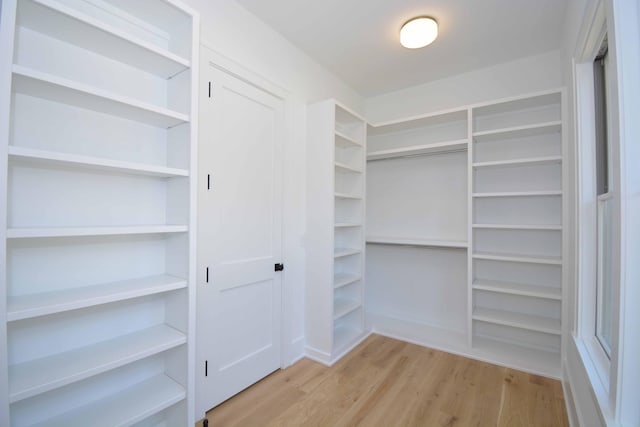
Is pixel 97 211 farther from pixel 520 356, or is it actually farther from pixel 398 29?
pixel 520 356

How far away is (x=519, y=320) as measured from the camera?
2471 millimetres

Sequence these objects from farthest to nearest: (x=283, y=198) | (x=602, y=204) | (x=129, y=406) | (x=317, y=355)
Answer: (x=317, y=355), (x=283, y=198), (x=602, y=204), (x=129, y=406)

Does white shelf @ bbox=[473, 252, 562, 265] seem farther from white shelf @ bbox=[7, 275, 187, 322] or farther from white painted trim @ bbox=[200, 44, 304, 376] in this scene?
white shelf @ bbox=[7, 275, 187, 322]

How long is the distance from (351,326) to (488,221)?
5.89 ft

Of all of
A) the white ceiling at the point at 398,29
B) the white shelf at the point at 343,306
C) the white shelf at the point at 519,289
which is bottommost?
the white shelf at the point at 343,306

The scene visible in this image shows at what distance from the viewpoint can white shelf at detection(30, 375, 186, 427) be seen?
1.18 metres

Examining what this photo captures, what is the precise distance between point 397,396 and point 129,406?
1.67m

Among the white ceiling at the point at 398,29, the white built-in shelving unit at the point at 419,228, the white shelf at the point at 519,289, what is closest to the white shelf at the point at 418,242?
the white built-in shelving unit at the point at 419,228

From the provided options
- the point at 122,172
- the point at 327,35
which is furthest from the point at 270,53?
the point at 122,172

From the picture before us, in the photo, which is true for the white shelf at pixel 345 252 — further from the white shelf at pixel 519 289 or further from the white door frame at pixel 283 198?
the white shelf at pixel 519 289

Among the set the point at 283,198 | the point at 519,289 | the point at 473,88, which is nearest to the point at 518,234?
the point at 519,289

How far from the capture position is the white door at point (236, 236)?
72.1 inches

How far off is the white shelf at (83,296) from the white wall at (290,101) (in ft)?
3.87

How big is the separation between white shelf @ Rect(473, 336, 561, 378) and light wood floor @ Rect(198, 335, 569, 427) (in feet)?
0.24
